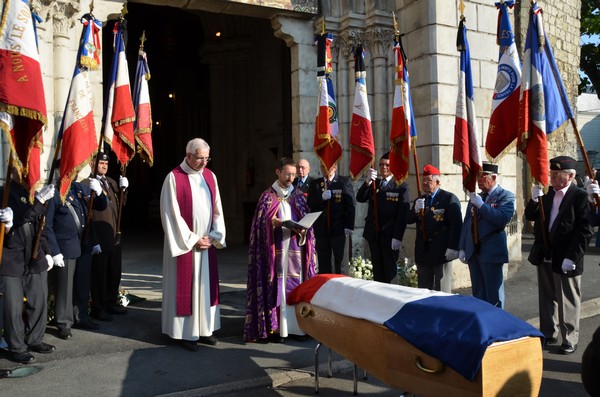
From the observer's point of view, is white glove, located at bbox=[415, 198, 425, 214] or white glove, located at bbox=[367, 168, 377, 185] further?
white glove, located at bbox=[367, 168, 377, 185]

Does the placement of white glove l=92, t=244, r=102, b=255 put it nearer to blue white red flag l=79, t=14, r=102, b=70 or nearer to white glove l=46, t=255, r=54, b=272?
white glove l=46, t=255, r=54, b=272

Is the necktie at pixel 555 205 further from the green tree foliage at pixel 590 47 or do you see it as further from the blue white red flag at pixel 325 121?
the green tree foliage at pixel 590 47

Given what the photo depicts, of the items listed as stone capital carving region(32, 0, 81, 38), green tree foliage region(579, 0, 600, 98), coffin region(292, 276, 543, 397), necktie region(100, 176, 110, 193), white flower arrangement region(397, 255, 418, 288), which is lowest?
white flower arrangement region(397, 255, 418, 288)

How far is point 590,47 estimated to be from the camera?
23.5m

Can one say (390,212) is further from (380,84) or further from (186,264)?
(380,84)

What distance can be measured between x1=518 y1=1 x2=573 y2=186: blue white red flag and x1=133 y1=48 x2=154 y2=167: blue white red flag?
442 centimetres

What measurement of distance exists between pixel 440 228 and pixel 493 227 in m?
0.60

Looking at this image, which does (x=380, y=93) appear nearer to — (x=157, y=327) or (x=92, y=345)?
(x=157, y=327)

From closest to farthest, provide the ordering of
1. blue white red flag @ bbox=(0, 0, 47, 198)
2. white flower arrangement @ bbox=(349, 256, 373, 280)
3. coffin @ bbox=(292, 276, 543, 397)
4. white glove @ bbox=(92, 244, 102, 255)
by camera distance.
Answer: coffin @ bbox=(292, 276, 543, 397)
blue white red flag @ bbox=(0, 0, 47, 198)
white glove @ bbox=(92, 244, 102, 255)
white flower arrangement @ bbox=(349, 256, 373, 280)

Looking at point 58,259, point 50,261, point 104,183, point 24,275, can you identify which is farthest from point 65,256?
point 104,183

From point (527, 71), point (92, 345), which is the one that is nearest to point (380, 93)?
point (527, 71)

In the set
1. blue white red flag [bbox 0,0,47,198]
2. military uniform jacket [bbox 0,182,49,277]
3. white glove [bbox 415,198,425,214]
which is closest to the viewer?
blue white red flag [bbox 0,0,47,198]

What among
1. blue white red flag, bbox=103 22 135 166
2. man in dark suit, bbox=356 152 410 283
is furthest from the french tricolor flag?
man in dark suit, bbox=356 152 410 283

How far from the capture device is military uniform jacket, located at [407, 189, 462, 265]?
20.3 ft
